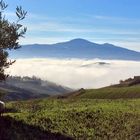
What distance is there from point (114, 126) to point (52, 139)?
22.0 feet

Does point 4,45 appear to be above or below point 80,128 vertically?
above

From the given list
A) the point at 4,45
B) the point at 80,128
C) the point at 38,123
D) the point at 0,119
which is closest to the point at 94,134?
the point at 80,128

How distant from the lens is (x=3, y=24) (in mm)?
36594

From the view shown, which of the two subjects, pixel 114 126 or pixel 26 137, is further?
pixel 114 126

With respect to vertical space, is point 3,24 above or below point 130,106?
above

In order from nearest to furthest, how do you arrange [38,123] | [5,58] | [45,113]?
[5,58], [38,123], [45,113]

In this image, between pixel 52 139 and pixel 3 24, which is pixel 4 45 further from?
pixel 52 139

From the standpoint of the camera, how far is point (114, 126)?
1580 inches

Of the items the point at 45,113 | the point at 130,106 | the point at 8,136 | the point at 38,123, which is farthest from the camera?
the point at 130,106

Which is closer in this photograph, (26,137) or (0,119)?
(26,137)

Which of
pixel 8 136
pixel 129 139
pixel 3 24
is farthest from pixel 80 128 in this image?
pixel 3 24

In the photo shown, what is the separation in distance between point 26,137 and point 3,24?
8.25 meters

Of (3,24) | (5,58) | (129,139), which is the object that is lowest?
(129,139)

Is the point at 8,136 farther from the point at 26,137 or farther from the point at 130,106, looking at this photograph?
the point at 130,106
